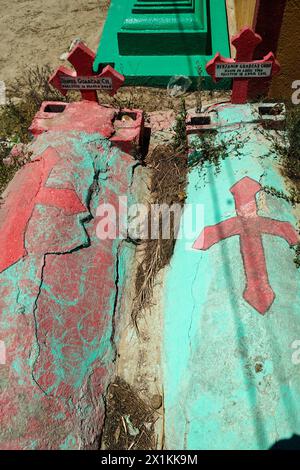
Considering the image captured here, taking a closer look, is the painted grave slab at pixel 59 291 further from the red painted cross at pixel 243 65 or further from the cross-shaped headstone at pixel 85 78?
the red painted cross at pixel 243 65

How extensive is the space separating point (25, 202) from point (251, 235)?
180 centimetres

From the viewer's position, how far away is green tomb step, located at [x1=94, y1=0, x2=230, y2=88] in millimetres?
5094

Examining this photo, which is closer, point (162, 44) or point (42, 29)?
point (162, 44)

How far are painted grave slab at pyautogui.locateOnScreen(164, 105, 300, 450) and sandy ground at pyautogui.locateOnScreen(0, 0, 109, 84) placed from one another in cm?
452

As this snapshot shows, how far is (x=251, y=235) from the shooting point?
112 inches

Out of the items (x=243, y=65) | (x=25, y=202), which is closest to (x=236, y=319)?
(x=25, y=202)

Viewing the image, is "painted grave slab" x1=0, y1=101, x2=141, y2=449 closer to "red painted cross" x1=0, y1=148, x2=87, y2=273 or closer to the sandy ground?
"red painted cross" x1=0, y1=148, x2=87, y2=273

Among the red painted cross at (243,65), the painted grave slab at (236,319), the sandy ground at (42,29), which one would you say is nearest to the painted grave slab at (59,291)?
the painted grave slab at (236,319)

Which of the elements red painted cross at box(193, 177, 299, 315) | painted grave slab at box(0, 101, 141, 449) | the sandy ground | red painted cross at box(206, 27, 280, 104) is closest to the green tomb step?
red painted cross at box(206, 27, 280, 104)

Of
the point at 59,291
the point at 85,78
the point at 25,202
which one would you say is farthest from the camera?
the point at 85,78

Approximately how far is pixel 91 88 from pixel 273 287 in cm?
287

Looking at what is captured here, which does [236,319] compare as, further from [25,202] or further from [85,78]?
[85,78]

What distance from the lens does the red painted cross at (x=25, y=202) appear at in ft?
9.11
